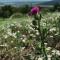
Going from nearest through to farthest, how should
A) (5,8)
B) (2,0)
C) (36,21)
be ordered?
(36,21), (5,8), (2,0)

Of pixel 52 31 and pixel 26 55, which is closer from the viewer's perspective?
pixel 26 55

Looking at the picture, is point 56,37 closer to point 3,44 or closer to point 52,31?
point 52,31

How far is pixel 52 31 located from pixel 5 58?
0.80 meters

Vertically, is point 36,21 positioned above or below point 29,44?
above

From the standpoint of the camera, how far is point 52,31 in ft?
12.7

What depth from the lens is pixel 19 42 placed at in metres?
3.60

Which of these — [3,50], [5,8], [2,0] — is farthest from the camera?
[2,0]

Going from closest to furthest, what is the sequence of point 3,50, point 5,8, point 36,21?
point 36,21
point 3,50
point 5,8

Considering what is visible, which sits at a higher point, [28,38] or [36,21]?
[36,21]

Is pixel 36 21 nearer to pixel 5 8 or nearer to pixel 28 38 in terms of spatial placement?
pixel 28 38

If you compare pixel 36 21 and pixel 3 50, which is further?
pixel 3 50

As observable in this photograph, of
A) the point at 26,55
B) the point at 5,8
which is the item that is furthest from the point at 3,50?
the point at 5,8

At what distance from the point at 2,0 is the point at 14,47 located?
13.1m

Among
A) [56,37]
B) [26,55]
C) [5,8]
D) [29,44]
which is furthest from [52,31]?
[5,8]
